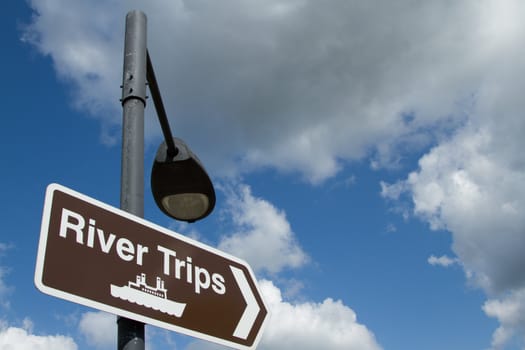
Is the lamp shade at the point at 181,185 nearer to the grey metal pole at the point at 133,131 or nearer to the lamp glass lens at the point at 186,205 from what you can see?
the lamp glass lens at the point at 186,205

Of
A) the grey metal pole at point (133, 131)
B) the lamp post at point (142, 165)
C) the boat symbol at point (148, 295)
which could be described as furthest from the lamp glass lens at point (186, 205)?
the boat symbol at point (148, 295)

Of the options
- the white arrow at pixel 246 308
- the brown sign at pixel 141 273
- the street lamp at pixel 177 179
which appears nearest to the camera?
the brown sign at pixel 141 273

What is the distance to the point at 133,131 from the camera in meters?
3.32

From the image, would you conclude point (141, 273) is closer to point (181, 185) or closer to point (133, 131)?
point (133, 131)

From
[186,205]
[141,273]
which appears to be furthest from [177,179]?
[141,273]

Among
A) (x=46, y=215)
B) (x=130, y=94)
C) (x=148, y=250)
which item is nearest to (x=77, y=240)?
(x=46, y=215)

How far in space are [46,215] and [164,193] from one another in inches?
77.3

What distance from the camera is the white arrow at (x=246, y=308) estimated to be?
3.04 m

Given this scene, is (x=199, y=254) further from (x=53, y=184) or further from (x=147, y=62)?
(x=147, y=62)

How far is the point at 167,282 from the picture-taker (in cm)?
281

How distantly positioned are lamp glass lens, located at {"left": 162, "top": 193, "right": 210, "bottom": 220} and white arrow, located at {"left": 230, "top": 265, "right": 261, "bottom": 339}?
4.09 feet

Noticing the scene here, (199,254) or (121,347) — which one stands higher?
(199,254)

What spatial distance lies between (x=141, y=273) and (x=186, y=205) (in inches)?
71.4

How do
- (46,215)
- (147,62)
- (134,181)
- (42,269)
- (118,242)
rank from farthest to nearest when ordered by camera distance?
(147,62), (134,181), (118,242), (46,215), (42,269)
